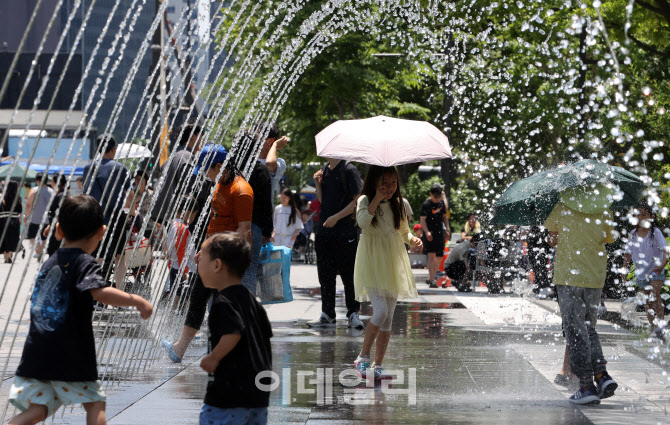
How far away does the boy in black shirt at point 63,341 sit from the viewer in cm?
459

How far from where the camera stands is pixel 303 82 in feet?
84.4

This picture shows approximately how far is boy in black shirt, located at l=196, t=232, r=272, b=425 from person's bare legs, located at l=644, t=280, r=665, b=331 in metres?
8.18

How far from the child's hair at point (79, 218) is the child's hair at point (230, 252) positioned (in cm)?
59

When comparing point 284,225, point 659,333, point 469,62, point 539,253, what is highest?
point 469,62

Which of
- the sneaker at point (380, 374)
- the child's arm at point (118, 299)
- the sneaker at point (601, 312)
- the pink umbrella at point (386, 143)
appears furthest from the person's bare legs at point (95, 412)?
the sneaker at point (601, 312)

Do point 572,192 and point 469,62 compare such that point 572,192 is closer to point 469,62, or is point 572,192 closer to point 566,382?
point 566,382

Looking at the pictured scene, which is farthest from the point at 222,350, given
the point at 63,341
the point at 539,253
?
the point at 539,253

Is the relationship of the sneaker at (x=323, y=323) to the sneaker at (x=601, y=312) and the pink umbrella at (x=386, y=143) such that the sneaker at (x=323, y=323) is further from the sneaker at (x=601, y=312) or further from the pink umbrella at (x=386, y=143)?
the sneaker at (x=601, y=312)

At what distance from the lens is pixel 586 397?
7098 mm

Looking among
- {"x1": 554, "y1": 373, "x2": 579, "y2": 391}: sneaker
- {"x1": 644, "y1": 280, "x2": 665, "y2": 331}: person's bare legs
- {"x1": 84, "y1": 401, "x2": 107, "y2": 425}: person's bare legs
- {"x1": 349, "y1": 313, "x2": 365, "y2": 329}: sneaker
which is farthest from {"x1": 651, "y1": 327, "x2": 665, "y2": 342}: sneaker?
{"x1": 84, "y1": 401, "x2": 107, "y2": 425}: person's bare legs

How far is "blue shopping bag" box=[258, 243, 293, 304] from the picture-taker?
9688 mm

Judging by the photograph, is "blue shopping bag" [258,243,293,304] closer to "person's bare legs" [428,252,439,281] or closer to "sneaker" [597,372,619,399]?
"sneaker" [597,372,619,399]

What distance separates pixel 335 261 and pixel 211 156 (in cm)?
320

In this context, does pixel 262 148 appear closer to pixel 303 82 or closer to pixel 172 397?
pixel 172 397
